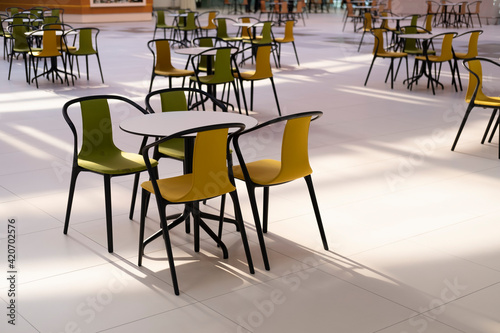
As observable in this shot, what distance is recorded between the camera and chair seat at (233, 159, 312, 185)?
333 centimetres

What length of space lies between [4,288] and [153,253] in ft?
2.52

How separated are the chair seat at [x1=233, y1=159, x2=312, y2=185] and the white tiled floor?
41cm

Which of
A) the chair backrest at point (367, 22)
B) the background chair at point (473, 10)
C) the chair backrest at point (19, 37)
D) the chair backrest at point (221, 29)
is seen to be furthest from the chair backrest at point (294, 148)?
the background chair at point (473, 10)

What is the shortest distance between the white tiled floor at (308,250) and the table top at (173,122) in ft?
2.13

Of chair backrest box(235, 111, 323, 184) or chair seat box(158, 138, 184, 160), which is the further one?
chair seat box(158, 138, 184, 160)

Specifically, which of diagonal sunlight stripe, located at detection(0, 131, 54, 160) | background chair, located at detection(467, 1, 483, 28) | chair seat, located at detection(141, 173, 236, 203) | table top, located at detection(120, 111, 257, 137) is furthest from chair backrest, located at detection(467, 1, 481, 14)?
A: chair seat, located at detection(141, 173, 236, 203)

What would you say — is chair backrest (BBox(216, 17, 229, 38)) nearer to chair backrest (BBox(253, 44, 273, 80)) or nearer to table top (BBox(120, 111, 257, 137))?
chair backrest (BBox(253, 44, 273, 80))

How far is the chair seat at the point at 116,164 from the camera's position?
3529 mm

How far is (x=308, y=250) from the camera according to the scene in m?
3.53

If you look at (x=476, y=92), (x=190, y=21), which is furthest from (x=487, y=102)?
(x=190, y=21)

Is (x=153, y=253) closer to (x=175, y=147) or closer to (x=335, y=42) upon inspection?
(x=175, y=147)

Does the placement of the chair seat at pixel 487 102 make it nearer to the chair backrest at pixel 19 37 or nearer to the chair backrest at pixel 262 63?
the chair backrest at pixel 262 63

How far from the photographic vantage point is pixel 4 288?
9.87 ft

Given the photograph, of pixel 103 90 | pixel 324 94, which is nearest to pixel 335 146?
pixel 324 94
